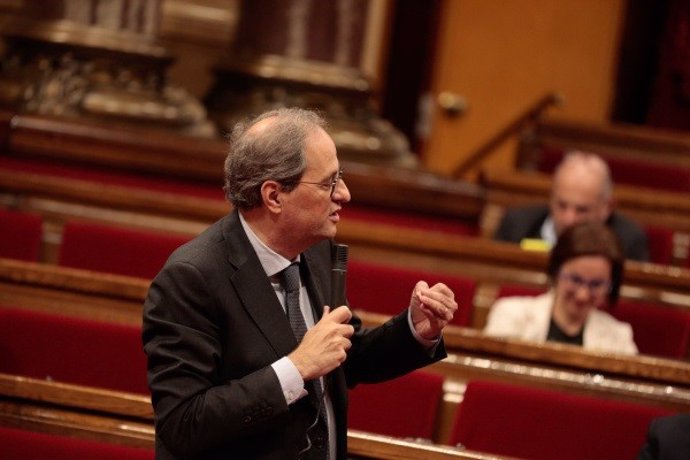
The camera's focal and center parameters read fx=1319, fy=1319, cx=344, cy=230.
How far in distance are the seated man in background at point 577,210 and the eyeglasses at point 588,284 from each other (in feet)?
1.50

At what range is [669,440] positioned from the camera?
1939 mm

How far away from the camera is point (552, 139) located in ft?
16.8

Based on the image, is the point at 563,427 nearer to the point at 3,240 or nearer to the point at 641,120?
→ the point at 3,240

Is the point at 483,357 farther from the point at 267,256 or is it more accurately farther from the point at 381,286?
the point at 267,256

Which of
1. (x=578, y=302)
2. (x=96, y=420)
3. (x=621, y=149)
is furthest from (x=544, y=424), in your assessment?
(x=621, y=149)

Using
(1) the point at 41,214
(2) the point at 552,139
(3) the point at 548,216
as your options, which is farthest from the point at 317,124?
(2) the point at 552,139

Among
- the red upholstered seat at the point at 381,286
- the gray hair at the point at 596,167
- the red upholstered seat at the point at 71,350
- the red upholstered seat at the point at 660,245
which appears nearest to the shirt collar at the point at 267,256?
the red upholstered seat at the point at 71,350

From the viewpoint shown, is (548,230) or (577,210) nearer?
(577,210)

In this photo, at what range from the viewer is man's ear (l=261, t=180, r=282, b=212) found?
5.15 feet

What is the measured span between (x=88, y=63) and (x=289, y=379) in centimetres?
262

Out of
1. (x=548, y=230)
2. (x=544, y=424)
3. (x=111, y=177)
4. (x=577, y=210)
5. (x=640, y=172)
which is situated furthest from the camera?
(x=640, y=172)

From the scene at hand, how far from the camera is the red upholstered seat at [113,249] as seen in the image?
9.64ft

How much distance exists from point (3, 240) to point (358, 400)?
3.39ft

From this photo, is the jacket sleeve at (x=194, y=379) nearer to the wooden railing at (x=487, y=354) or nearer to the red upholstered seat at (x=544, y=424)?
the red upholstered seat at (x=544, y=424)
